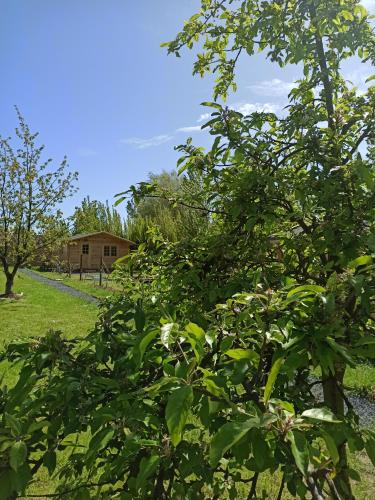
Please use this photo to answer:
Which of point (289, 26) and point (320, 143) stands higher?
point (289, 26)

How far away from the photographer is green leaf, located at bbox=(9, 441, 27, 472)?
0.97 meters

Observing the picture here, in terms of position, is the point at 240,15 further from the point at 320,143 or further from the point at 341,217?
the point at 341,217

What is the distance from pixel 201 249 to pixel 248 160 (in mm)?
566

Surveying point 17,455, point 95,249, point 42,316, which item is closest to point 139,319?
point 17,455

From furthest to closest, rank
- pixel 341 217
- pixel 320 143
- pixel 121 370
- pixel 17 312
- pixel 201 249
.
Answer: pixel 17 312 → pixel 201 249 → pixel 320 143 → pixel 341 217 → pixel 121 370

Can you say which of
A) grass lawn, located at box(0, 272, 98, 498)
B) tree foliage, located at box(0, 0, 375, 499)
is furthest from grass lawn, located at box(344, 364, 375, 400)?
grass lawn, located at box(0, 272, 98, 498)

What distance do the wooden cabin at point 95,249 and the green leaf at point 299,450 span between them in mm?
35170

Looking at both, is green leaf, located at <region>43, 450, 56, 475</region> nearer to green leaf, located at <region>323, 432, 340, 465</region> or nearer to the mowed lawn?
green leaf, located at <region>323, 432, 340, 465</region>

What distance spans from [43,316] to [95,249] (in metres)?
24.8

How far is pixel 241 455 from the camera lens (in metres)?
0.97

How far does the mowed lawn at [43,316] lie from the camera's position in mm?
9555

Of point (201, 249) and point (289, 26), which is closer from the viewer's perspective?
point (201, 249)

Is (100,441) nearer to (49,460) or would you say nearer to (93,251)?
(49,460)

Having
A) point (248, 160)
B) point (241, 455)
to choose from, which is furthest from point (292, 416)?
point (248, 160)
